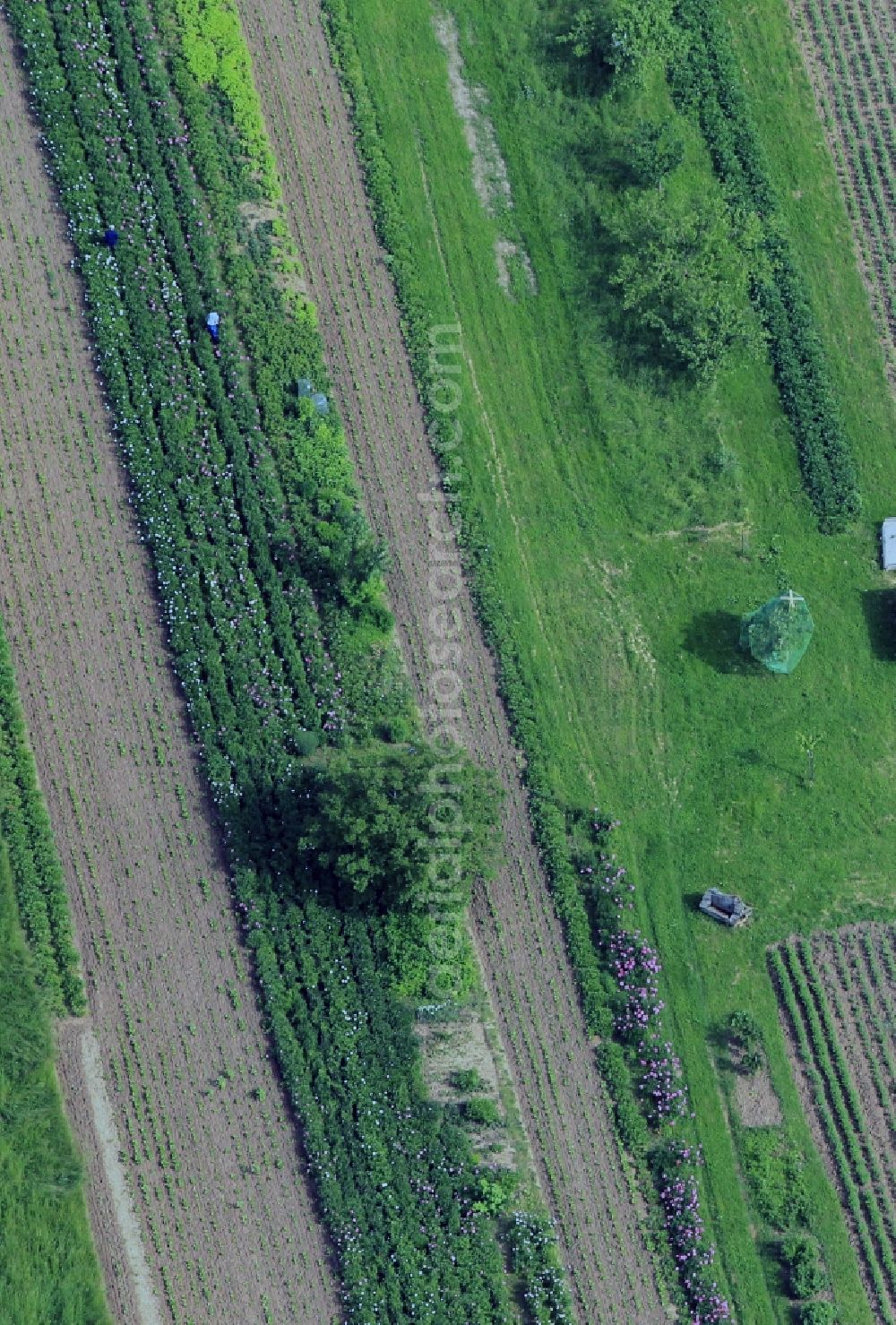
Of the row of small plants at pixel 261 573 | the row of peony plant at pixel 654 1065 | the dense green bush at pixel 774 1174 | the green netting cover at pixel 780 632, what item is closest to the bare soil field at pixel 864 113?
the green netting cover at pixel 780 632

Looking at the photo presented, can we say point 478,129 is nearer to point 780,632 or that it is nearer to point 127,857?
point 780,632

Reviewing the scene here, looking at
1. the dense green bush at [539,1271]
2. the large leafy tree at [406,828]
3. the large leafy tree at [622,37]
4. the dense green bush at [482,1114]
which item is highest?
the large leafy tree at [622,37]

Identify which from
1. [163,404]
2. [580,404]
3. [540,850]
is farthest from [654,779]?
[163,404]

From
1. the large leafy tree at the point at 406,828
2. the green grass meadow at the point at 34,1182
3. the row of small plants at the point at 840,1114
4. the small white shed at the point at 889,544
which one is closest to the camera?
the large leafy tree at the point at 406,828

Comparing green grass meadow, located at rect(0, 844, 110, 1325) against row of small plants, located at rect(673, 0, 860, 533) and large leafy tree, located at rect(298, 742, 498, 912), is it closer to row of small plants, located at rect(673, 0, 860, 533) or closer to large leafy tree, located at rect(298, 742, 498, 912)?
large leafy tree, located at rect(298, 742, 498, 912)

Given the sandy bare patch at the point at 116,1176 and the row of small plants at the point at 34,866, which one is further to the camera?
the row of small plants at the point at 34,866

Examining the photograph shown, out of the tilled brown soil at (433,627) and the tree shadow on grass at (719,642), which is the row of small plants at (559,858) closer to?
the tilled brown soil at (433,627)

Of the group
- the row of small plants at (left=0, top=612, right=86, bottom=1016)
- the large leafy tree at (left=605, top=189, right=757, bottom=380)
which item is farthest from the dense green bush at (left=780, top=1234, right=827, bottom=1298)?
the large leafy tree at (left=605, top=189, right=757, bottom=380)
